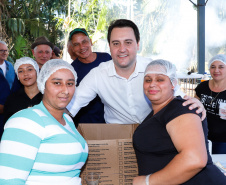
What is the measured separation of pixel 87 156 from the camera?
4.93 feet

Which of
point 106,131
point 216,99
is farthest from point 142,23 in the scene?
point 106,131

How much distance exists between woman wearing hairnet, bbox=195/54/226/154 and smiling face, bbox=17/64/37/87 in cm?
193

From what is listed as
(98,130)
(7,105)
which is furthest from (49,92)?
(7,105)

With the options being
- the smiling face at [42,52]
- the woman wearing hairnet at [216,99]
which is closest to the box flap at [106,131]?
the woman wearing hairnet at [216,99]

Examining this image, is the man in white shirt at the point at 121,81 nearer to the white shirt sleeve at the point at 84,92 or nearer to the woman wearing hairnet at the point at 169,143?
the white shirt sleeve at the point at 84,92

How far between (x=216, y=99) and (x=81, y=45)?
1680 millimetres

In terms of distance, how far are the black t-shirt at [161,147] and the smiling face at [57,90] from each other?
1.56 feet

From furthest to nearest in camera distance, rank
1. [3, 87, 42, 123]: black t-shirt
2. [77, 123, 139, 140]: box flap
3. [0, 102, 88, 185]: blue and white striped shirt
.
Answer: [3, 87, 42, 123]: black t-shirt → [77, 123, 139, 140]: box flap → [0, 102, 88, 185]: blue and white striped shirt

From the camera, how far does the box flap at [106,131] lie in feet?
5.93

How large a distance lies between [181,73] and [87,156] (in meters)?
4.95

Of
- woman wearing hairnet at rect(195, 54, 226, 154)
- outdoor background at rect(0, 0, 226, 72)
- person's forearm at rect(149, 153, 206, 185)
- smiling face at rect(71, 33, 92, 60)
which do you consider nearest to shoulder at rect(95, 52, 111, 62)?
smiling face at rect(71, 33, 92, 60)

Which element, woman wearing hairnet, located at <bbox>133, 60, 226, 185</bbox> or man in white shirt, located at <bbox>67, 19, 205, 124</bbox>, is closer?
woman wearing hairnet, located at <bbox>133, 60, 226, 185</bbox>

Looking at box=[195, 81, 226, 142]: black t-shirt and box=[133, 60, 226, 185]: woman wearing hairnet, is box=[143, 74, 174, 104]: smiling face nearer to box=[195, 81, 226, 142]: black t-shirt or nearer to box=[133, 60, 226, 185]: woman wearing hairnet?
box=[133, 60, 226, 185]: woman wearing hairnet

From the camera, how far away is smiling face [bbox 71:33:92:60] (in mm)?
2994
